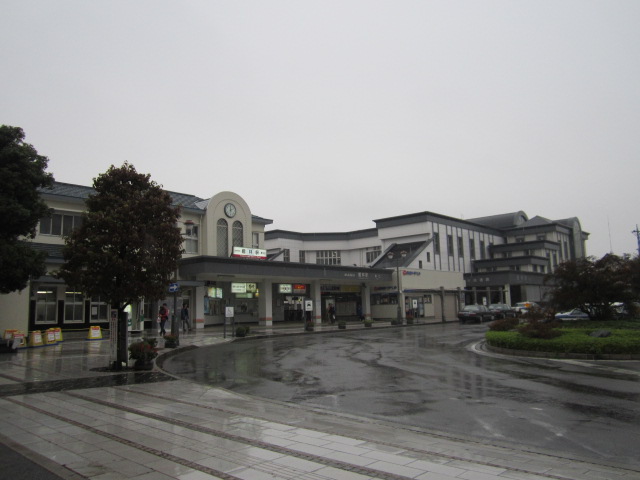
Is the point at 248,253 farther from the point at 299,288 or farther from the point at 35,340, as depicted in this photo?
the point at 35,340

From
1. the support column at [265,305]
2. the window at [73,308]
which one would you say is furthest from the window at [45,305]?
the support column at [265,305]

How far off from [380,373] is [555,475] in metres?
8.25

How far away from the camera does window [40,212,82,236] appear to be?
28234 mm

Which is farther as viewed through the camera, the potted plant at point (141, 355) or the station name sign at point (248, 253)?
the station name sign at point (248, 253)

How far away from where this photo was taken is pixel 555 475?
5.18m

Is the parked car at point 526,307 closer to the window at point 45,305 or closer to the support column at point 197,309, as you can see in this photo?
the support column at point 197,309

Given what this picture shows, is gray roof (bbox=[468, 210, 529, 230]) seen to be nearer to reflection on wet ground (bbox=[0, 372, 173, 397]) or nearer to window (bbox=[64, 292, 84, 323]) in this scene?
window (bbox=[64, 292, 84, 323])

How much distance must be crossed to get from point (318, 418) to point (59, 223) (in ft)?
85.5

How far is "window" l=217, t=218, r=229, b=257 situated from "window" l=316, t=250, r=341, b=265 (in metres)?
25.2

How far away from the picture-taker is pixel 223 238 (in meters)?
37.2

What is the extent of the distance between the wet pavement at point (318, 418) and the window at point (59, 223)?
14.4 meters

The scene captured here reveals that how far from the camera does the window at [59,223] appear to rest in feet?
92.6

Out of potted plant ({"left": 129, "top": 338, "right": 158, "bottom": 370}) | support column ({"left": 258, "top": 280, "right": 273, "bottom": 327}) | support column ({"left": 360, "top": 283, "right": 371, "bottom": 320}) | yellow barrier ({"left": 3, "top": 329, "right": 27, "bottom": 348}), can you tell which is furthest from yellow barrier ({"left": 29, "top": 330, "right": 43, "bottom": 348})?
support column ({"left": 360, "top": 283, "right": 371, "bottom": 320})

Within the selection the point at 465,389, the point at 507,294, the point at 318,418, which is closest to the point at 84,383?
the point at 318,418
